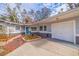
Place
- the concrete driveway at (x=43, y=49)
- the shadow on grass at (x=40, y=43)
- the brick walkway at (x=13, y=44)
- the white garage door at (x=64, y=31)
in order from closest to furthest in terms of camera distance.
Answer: the concrete driveway at (x=43, y=49)
the brick walkway at (x=13, y=44)
the shadow on grass at (x=40, y=43)
the white garage door at (x=64, y=31)

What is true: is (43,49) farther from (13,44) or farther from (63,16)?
(63,16)

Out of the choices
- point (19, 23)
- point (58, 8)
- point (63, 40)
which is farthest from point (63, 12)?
point (19, 23)

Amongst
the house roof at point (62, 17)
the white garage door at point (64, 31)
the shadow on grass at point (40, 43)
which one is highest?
the house roof at point (62, 17)

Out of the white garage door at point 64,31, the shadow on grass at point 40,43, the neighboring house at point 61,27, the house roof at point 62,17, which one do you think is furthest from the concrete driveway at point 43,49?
the house roof at point 62,17

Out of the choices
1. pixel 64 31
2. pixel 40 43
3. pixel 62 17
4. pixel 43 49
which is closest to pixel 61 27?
pixel 64 31

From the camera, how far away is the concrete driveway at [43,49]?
6.61 metres

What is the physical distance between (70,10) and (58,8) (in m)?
0.52

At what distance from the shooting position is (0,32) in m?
6.71

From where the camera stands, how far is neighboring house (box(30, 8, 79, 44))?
7.02 metres

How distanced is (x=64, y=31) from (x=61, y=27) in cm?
31

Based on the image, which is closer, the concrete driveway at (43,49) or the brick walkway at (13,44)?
the concrete driveway at (43,49)

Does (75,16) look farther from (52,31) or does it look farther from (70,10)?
(52,31)

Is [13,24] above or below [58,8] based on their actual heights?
below

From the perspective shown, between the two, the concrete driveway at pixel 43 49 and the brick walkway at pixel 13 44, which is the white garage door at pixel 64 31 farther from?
the brick walkway at pixel 13 44
